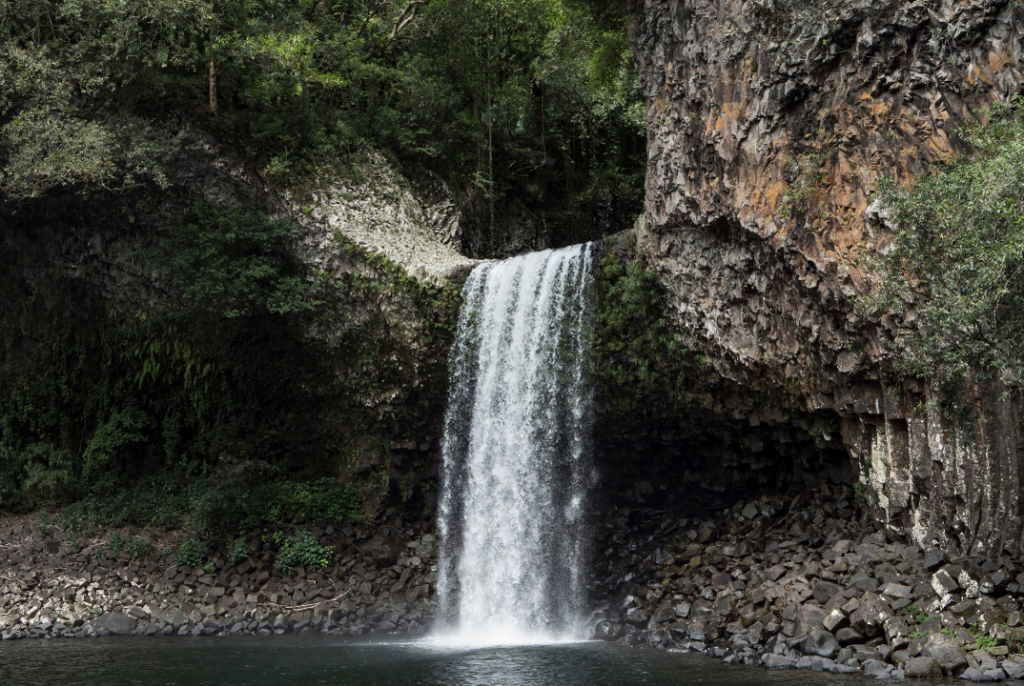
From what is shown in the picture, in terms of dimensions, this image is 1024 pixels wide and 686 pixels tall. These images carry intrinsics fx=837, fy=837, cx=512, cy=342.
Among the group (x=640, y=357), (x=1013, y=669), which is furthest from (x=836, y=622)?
(x=640, y=357)

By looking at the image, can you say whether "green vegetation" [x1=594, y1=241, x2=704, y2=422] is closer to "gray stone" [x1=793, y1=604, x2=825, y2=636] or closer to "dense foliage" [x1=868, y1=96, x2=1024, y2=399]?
"gray stone" [x1=793, y1=604, x2=825, y2=636]

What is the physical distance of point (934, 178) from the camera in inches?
428

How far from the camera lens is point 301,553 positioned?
17734 mm

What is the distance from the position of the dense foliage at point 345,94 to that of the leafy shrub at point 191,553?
7764 mm

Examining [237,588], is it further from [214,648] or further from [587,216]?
[587,216]

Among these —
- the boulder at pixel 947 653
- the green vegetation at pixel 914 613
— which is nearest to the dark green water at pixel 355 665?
the boulder at pixel 947 653

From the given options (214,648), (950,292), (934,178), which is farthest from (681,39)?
(214,648)

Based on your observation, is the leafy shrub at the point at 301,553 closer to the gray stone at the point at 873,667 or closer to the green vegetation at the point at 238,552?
the green vegetation at the point at 238,552

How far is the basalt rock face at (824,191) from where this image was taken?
37.6 feet

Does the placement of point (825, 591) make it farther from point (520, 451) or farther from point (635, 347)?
point (520, 451)

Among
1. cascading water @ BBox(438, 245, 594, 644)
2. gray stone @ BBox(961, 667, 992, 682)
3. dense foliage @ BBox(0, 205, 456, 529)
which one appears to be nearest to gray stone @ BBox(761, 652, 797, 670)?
gray stone @ BBox(961, 667, 992, 682)

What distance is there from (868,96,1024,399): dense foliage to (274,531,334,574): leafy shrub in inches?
476

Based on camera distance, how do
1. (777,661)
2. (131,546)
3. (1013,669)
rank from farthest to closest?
1. (131,546)
2. (777,661)
3. (1013,669)

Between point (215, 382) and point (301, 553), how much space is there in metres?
4.68
